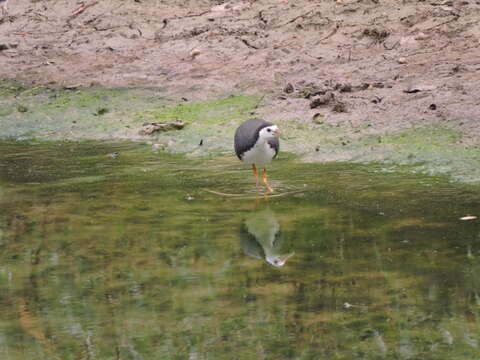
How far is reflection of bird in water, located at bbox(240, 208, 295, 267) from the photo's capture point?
20.4ft

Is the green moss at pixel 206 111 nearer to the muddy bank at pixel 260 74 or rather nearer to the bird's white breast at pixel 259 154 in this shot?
the muddy bank at pixel 260 74

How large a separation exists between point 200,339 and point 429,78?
23.8 feet

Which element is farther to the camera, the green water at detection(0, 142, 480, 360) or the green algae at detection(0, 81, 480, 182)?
the green algae at detection(0, 81, 480, 182)

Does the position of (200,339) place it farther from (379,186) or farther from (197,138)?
(197,138)

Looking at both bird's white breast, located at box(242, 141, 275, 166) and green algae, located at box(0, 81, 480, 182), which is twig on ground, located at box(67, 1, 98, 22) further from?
bird's white breast, located at box(242, 141, 275, 166)

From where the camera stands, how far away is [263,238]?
22.1ft

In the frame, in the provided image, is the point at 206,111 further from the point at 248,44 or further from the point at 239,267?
the point at 239,267

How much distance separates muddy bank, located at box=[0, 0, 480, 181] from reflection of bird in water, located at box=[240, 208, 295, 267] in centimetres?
225

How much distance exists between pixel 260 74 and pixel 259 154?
168 inches

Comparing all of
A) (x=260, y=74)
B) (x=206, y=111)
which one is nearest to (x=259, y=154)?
(x=206, y=111)

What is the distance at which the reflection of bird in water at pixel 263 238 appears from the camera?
20.4 ft

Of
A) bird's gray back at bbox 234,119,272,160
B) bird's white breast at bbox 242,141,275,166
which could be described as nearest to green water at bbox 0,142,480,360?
bird's white breast at bbox 242,141,275,166

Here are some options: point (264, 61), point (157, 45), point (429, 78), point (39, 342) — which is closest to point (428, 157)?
point (429, 78)

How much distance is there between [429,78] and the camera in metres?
11.1
